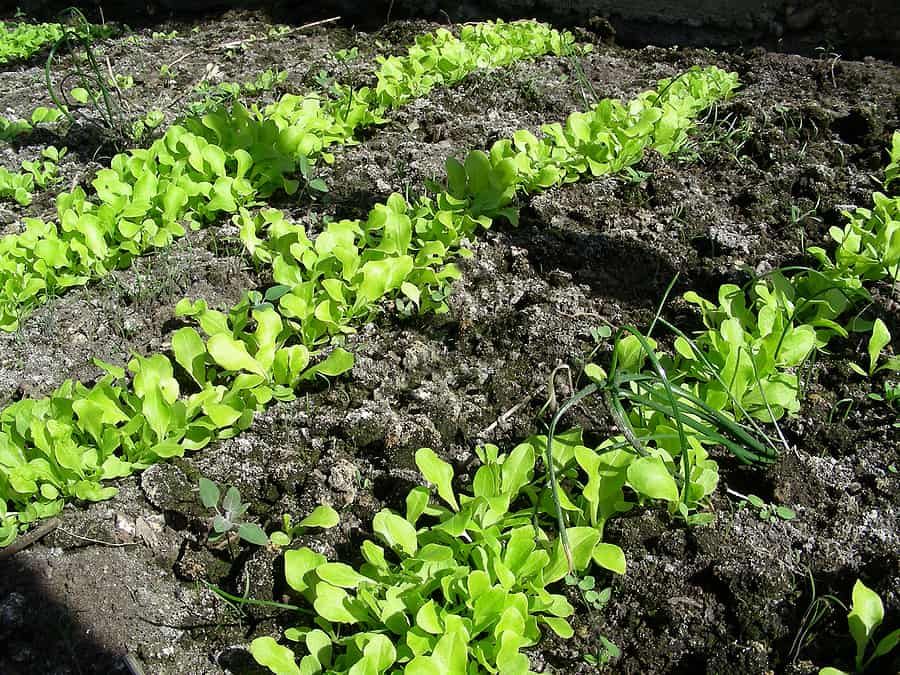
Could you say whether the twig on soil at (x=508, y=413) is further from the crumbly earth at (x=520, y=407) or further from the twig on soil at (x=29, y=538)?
the twig on soil at (x=29, y=538)

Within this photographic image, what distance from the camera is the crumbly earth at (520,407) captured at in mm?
1550

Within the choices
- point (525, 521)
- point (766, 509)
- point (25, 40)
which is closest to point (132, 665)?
point (525, 521)

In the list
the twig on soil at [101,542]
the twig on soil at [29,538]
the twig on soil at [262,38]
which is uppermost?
the twig on soil at [262,38]

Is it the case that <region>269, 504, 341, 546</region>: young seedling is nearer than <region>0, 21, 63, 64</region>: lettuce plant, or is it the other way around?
<region>269, 504, 341, 546</region>: young seedling

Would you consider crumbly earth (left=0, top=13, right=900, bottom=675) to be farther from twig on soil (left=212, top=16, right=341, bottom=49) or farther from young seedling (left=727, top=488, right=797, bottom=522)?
twig on soil (left=212, top=16, right=341, bottom=49)

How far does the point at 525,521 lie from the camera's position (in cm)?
165

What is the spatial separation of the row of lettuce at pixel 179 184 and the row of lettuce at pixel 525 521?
60.2 inches

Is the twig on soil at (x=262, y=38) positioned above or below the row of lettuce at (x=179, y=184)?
above

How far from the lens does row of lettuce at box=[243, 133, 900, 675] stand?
1.43 metres

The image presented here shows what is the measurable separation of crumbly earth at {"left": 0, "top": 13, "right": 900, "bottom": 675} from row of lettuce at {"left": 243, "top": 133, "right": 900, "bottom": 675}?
102 mm

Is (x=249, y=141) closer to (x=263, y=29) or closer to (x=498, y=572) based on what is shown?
(x=498, y=572)

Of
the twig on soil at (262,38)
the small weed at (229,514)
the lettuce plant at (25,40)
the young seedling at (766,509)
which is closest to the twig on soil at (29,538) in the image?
the small weed at (229,514)

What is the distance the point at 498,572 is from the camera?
58.1 inches

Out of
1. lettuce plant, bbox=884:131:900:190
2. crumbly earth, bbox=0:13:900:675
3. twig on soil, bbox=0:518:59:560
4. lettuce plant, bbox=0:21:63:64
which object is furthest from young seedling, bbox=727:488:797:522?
lettuce plant, bbox=0:21:63:64
